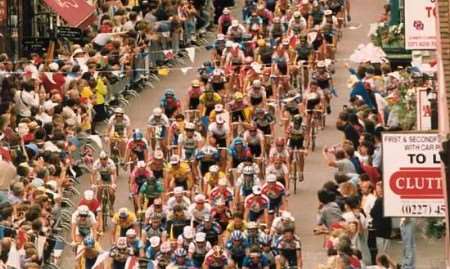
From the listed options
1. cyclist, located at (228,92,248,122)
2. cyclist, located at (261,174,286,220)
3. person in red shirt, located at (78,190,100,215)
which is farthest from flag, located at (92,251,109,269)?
cyclist, located at (228,92,248,122)

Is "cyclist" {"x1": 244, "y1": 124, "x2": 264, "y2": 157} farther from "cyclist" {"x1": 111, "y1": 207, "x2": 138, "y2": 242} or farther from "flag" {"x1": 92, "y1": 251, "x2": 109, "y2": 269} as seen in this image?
"flag" {"x1": 92, "y1": 251, "x2": 109, "y2": 269}

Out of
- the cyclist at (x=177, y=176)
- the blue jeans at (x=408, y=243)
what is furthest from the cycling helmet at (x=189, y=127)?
the blue jeans at (x=408, y=243)

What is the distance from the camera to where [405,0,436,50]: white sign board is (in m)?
42.7

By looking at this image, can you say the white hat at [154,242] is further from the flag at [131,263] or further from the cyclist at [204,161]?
the cyclist at [204,161]

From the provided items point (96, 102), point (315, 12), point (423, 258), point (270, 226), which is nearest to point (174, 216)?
point (270, 226)

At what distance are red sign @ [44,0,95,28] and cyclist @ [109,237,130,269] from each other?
10.0m

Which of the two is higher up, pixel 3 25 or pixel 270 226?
pixel 3 25

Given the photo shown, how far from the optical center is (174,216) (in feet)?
142

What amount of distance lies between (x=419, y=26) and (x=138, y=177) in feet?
→ 22.1

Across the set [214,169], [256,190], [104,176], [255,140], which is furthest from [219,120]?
[256,190]

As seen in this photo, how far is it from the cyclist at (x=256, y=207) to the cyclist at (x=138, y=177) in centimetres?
279

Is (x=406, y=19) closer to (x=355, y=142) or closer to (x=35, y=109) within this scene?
(x=355, y=142)

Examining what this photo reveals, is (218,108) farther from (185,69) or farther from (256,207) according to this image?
(185,69)

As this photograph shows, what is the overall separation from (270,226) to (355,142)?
138 inches
